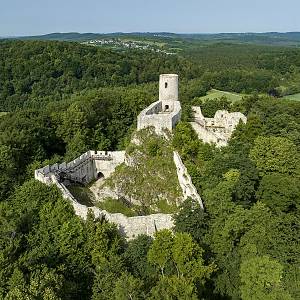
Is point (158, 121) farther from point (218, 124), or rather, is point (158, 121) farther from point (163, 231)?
point (163, 231)

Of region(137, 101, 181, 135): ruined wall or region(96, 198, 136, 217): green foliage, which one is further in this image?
region(137, 101, 181, 135): ruined wall

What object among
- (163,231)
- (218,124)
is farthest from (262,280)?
(218,124)

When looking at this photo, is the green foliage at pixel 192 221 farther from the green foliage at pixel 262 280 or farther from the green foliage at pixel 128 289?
the green foliage at pixel 128 289

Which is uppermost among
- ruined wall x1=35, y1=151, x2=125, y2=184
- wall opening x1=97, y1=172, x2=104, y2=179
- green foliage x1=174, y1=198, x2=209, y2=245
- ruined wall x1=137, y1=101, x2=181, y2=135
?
ruined wall x1=137, y1=101, x2=181, y2=135

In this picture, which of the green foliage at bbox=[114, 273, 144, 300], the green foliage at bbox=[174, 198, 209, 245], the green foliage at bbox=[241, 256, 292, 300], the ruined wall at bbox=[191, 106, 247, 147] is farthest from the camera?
the ruined wall at bbox=[191, 106, 247, 147]

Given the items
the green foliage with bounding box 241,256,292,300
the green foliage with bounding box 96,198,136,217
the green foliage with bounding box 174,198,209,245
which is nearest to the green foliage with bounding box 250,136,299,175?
the green foliage with bounding box 174,198,209,245

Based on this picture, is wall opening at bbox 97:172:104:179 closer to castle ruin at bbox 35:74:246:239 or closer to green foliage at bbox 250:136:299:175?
castle ruin at bbox 35:74:246:239
